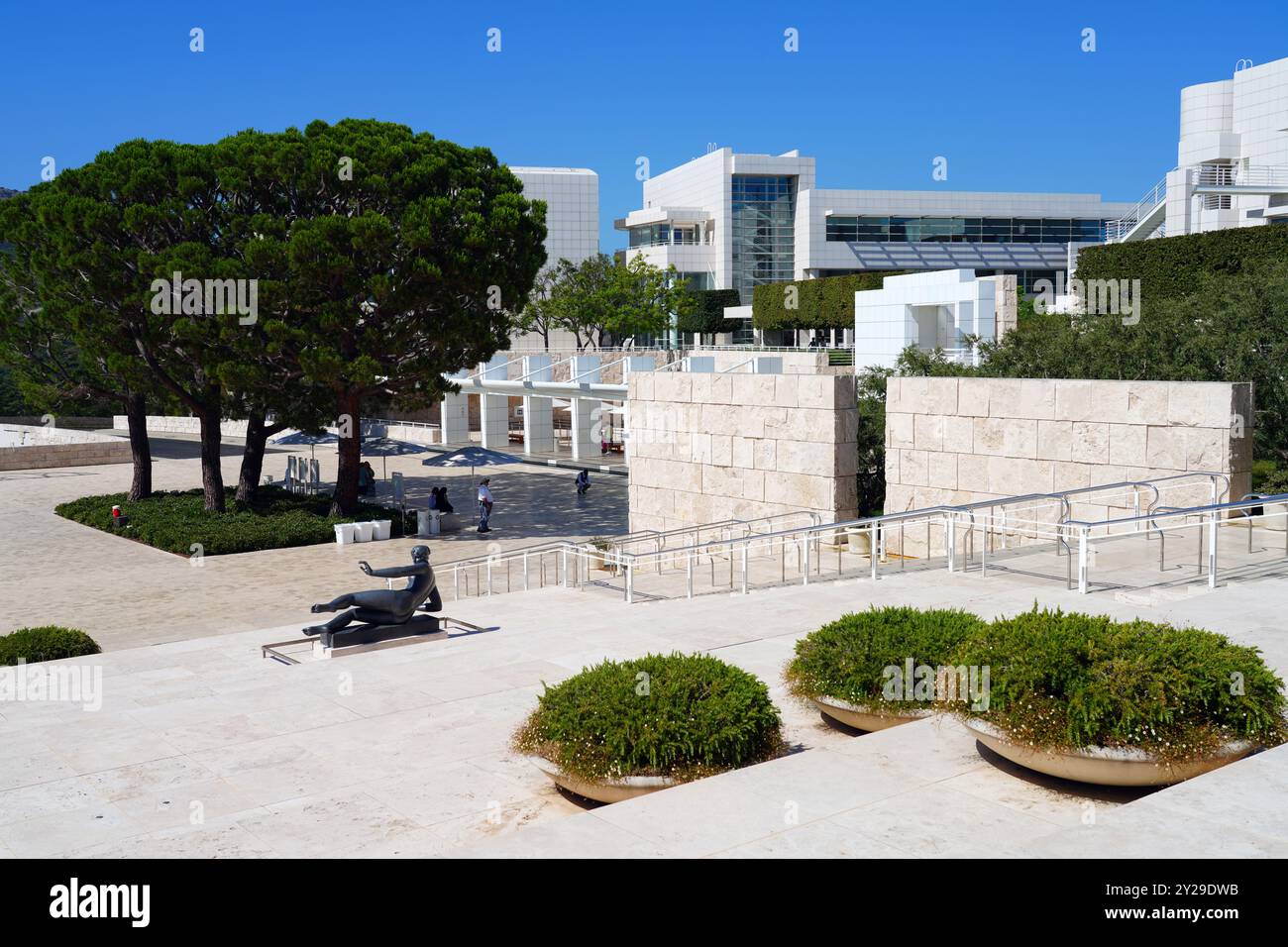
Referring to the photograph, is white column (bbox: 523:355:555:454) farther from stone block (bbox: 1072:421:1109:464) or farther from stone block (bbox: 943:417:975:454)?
stone block (bbox: 1072:421:1109:464)

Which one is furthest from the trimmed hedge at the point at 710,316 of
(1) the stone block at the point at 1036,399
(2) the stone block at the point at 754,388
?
(1) the stone block at the point at 1036,399

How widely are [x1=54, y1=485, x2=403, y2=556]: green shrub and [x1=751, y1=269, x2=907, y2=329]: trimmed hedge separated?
31.1 metres

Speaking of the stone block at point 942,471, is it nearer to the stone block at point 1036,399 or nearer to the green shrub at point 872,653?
the stone block at point 1036,399

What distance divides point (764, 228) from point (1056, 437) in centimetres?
6431

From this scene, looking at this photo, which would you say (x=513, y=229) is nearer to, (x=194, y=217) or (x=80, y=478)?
(x=194, y=217)

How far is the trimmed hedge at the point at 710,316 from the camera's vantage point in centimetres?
7506

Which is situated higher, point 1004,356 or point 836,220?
point 836,220

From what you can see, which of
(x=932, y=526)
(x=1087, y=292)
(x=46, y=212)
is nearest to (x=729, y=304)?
(x=1087, y=292)

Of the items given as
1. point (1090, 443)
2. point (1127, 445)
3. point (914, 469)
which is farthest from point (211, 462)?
point (1127, 445)

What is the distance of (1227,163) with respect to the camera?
54.1m

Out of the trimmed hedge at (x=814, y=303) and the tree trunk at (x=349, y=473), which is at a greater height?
the trimmed hedge at (x=814, y=303)

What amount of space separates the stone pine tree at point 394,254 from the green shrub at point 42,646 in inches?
Result: 597
